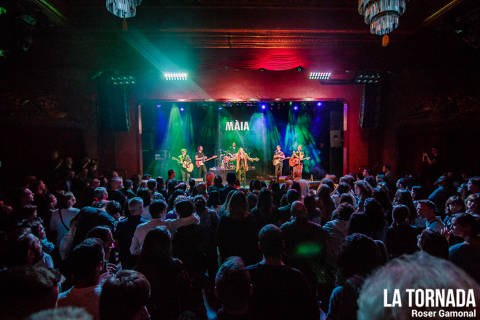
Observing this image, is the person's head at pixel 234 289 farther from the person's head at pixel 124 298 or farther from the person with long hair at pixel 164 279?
the person with long hair at pixel 164 279

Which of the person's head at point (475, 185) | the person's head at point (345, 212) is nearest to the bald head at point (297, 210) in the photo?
the person's head at point (345, 212)

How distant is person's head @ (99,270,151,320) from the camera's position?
1.18 metres

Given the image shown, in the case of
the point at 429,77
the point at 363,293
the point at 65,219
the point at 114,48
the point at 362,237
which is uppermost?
the point at 114,48

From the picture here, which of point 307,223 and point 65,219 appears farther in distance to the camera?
point 65,219

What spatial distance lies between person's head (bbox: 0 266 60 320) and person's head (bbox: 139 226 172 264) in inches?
29.8

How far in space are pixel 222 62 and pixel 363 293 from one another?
7927 mm

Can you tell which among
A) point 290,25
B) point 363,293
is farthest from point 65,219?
point 290,25

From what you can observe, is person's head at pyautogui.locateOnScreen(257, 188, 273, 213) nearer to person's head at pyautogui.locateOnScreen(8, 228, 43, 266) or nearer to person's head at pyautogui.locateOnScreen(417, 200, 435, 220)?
person's head at pyautogui.locateOnScreen(417, 200, 435, 220)

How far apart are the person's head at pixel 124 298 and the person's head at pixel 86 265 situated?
1.26 ft

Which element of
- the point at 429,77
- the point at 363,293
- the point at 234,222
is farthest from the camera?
the point at 429,77

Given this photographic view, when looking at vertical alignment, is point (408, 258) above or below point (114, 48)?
below

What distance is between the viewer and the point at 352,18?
696 cm

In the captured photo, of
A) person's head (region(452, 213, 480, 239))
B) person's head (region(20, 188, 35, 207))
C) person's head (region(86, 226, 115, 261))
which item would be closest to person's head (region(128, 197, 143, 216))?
person's head (region(86, 226, 115, 261))

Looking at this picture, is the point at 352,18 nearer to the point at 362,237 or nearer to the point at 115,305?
the point at 362,237
